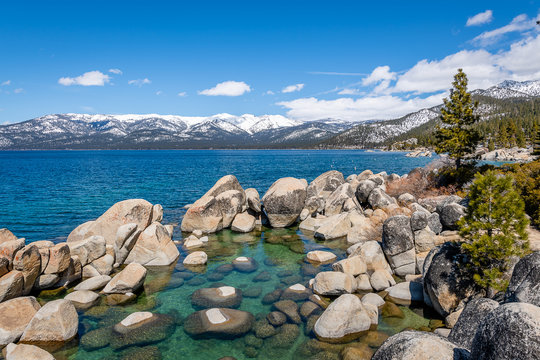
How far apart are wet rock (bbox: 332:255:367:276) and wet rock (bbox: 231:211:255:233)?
1213 centimetres

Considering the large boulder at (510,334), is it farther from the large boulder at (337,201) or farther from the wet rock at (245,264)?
the large boulder at (337,201)

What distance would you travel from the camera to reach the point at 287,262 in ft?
66.7

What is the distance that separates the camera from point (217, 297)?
1516 centimetres

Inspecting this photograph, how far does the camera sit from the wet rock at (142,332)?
37.7ft

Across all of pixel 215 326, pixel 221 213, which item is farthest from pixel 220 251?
pixel 215 326

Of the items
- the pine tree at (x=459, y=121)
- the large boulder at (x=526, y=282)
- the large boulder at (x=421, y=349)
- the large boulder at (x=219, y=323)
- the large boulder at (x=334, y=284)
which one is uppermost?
the pine tree at (x=459, y=121)

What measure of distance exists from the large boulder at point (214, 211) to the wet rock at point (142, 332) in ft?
45.3

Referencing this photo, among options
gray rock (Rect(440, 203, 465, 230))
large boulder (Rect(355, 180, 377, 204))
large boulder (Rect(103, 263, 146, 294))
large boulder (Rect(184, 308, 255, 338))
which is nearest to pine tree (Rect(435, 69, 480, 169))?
large boulder (Rect(355, 180, 377, 204))

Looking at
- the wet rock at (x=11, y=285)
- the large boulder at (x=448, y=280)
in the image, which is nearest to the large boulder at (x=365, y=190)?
the large boulder at (x=448, y=280)

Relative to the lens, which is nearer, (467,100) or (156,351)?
(156,351)

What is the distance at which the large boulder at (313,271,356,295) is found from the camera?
15.0 metres

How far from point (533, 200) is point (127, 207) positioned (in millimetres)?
29146

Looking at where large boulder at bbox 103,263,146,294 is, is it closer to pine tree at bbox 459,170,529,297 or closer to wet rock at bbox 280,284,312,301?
wet rock at bbox 280,284,312,301

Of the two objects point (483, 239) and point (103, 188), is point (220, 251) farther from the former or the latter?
point (103, 188)
